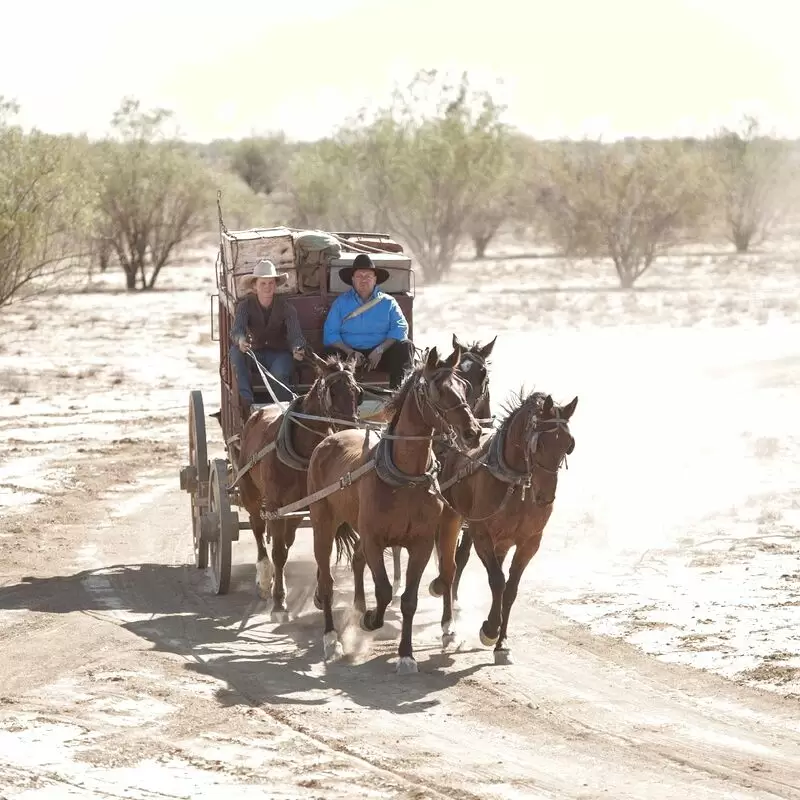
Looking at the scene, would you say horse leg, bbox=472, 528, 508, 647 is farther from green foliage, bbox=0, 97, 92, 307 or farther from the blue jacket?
green foliage, bbox=0, 97, 92, 307

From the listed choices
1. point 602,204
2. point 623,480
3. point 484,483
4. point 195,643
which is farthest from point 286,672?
point 602,204

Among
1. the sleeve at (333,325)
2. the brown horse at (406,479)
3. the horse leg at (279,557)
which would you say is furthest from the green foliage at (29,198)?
the brown horse at (406,479)

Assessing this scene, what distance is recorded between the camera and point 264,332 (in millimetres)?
11633

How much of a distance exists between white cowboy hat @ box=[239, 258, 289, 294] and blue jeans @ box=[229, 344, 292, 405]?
0.57 meters

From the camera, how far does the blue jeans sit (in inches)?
450

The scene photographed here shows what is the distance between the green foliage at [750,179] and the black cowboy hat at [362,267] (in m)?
42.5

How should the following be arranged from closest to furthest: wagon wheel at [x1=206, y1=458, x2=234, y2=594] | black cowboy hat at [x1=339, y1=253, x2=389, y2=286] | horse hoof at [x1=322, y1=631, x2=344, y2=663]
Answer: horse hoof at [x1=322, y1=631, x2=344, y2=663] < wagon wheel at [x1=206, y1=458, x2=234, y2=594] < black cowboy hat at [x1=339, y1=253, x2=389, y2=286]

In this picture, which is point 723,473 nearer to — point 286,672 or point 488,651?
point 488,651

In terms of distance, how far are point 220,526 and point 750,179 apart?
1884 inches

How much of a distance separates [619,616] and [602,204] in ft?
111

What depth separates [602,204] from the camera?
4328 centimetres

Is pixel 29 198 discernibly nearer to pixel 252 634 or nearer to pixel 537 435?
pixel 252 634

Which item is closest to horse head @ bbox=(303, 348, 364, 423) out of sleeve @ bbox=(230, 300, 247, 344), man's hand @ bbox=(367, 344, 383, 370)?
man's hand @ bbox=(367, 344, 383, 370)

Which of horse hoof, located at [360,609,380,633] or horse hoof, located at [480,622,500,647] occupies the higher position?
horse hoof, located at [360,609,380,633]
